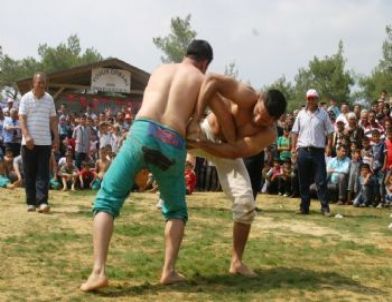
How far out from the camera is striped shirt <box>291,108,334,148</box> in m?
10.1

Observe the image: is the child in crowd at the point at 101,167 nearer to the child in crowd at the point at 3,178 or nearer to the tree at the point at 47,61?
the child in crowd at the point at 3,178

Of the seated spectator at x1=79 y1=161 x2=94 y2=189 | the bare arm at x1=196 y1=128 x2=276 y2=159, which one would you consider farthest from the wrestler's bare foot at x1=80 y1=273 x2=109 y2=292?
the seated spectator at x1=79 y1=161 x2=94 y2=189

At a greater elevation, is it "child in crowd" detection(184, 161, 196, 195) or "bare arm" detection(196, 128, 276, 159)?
"bare arm" detection(196, 128, 276, 159)

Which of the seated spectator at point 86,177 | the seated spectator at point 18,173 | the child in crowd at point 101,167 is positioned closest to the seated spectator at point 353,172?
the child in crowd at point 101,167

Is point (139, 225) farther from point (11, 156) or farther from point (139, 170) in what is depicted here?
point (11, 156)

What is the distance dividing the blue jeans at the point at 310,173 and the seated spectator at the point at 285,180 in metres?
4.17

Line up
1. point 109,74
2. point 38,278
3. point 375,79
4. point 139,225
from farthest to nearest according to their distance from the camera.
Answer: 1. point 375,79
2. point 109,74
3. point 139,225
4. point 38,278

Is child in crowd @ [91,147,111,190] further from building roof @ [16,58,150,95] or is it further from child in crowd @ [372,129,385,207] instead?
building roof @ [16,58,150,95]

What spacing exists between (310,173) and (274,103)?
5.42 meters

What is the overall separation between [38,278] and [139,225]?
2.97m

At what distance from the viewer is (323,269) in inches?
221

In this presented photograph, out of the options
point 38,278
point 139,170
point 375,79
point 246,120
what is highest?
point 375,79

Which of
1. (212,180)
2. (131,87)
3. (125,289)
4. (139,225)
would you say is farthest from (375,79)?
(125,289)

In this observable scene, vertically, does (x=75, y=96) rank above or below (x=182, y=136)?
above
